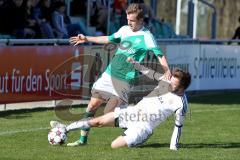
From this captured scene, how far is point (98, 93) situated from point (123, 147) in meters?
0.88

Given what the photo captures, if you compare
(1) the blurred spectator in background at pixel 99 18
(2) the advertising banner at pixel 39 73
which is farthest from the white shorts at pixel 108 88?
(1) the blurred spectator in background at pixel 99 18

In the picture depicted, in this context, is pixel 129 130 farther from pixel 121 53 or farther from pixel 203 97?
pixel 203 97

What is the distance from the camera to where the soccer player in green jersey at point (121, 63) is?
13359 millimetres

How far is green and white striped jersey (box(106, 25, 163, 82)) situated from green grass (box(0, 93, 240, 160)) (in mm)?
1047

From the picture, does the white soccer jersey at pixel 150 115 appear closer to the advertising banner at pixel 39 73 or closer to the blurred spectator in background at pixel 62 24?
the advertising banner at pixel 39 73

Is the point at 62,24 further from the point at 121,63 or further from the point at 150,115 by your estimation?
the point at 150,115

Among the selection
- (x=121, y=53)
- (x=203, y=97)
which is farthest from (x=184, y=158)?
(x=203, y=97)

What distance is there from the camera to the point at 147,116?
43.5 ft

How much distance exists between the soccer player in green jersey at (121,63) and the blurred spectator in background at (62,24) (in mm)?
9231

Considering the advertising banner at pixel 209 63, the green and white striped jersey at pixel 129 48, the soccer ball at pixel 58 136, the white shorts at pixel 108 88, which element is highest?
the green and white striped jersey at pixel 129 48

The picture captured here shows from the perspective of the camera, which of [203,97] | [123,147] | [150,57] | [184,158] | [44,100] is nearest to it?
[184,158]

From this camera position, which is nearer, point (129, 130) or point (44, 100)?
point (129, 130)

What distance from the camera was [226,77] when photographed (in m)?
25.5

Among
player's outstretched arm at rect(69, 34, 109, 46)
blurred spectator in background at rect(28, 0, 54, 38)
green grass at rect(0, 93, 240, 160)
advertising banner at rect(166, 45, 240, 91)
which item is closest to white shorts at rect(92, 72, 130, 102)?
player's outstretched arm at rect(69, 34, 109, 46)
